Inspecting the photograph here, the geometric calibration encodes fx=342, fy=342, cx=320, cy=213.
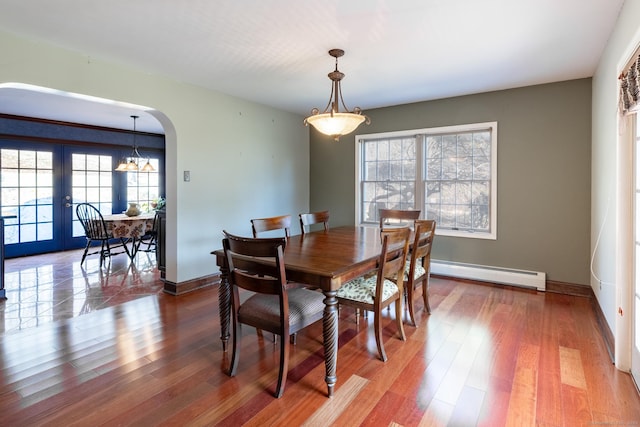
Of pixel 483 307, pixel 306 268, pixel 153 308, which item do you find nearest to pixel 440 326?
pixel 483 307

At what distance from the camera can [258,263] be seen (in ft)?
6.77

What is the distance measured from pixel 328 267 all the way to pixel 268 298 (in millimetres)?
479

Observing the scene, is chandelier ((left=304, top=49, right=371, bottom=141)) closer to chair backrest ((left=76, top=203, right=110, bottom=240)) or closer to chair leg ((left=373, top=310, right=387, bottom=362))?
chair leg ((left=373, top=310, right=387, bottom=362))

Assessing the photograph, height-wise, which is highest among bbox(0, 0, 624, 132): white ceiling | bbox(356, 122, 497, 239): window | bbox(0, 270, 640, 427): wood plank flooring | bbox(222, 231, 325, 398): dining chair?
bbox(0, 0, 624, 132): white ceiling

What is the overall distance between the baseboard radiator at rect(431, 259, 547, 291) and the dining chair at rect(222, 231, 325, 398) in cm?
278

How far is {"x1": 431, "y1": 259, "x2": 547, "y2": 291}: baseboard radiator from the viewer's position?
3.96 metres

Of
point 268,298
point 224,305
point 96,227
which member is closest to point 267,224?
point 224,305

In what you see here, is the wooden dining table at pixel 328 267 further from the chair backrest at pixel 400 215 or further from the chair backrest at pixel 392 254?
the chair backrest at pixel 400 215

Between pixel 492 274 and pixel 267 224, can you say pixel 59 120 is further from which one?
pixel 492 274

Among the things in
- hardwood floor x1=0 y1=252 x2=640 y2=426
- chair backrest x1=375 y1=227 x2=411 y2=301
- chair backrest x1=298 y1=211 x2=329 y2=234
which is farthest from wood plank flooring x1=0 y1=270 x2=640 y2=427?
chair backrest x1=298 y1=211 x2=329 y2=234

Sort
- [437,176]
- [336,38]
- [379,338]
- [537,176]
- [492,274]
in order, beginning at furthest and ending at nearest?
[437,176]
[492,274]
[537,176]
[336,38]
[379,338]

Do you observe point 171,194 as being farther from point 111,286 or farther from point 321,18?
point 321,18

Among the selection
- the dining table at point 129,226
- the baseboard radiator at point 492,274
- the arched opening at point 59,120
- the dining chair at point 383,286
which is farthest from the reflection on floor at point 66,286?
the baseboard radiator at point 492,274

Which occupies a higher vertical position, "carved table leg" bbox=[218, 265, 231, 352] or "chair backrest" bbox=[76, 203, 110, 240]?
"chair backrest" bbox=[76, 203, 110, 240]
